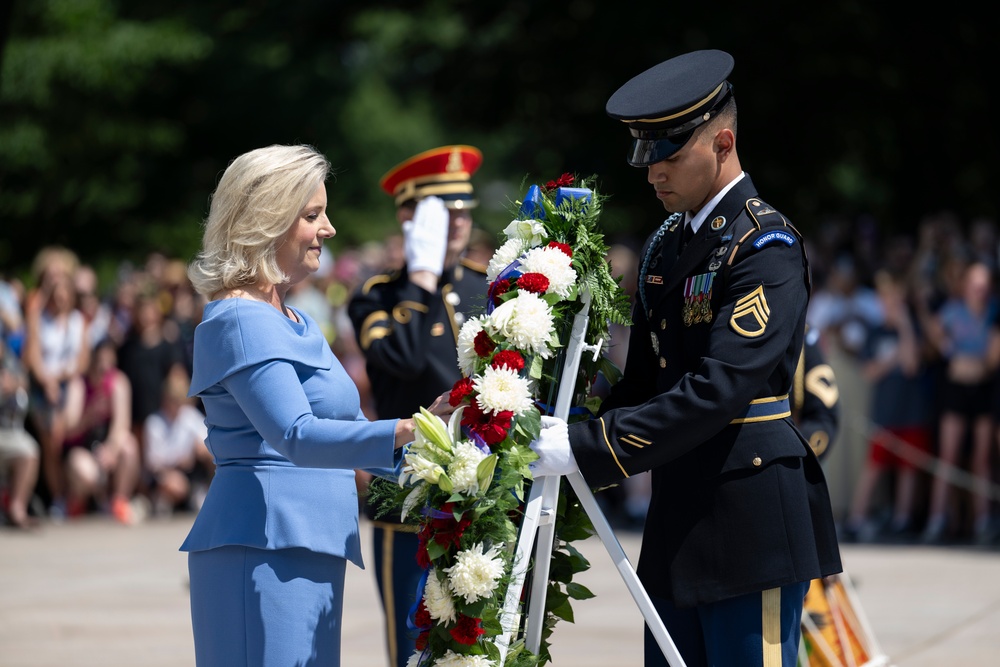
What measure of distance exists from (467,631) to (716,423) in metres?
0.77

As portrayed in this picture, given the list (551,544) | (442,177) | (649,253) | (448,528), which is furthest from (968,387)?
(448,528)

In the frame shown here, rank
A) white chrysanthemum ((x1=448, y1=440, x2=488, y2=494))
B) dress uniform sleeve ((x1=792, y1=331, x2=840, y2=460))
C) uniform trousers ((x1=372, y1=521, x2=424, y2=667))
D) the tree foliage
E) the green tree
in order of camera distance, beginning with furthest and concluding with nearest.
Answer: the green tree
the tree foliage
dress uniform sleeve ((x1=792, y1=331, x2=840, y2=460))
uniform trousers ((x1=372, y1=521, x2=424, y2=667))
white chrysanthemum ((x1=448, y1=440, x2=488, y2=494))

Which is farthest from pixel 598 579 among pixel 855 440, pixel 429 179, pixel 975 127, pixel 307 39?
pixel 307 39

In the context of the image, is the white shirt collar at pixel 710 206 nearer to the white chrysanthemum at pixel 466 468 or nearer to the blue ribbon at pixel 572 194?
the blue ribbon at pixel 572 194

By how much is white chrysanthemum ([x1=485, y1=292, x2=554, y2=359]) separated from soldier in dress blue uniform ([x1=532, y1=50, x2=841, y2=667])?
0.22m

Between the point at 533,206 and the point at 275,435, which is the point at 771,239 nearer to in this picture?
the point at 533,206

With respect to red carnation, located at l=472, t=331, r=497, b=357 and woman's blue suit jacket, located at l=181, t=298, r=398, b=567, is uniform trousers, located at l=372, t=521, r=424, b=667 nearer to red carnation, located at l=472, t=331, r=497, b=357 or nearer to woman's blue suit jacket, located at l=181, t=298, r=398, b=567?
woman's blue suit jacket, located at l=181, t=298, r=398, b=567

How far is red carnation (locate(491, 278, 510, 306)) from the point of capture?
3.40 meters

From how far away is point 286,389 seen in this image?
324 cm

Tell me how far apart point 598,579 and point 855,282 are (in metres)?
3.64

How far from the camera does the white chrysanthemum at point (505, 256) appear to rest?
3.44 meters

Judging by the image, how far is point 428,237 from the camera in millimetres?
5105

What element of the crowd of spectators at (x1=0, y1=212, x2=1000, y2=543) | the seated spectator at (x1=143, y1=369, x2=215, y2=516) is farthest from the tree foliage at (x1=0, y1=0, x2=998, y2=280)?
the seated spectator at (x1=143, y1=369, x2=215, y2=516)

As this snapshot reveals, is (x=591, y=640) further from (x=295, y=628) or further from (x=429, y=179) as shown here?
(x=295, y=628)
